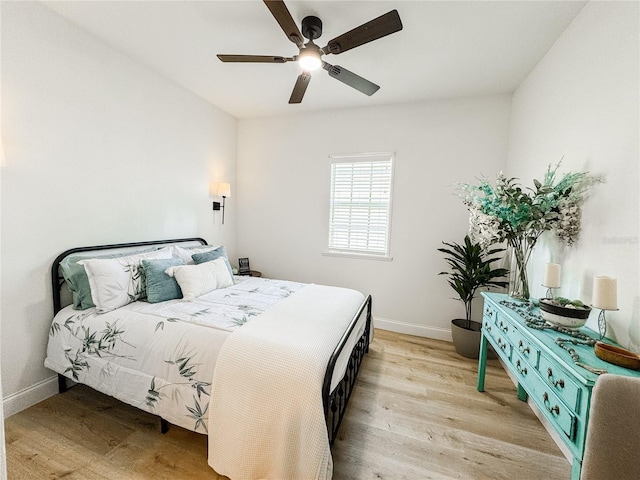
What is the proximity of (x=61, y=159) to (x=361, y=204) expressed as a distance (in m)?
2.91

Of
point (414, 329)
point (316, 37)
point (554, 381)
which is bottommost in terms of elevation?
point (414, 329)

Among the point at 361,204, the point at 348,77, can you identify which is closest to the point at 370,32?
the point at 348,77

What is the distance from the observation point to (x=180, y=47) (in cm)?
233

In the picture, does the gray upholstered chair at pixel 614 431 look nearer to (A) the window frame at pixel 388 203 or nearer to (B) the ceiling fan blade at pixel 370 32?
(B) the ceiling fan blade at pixel 370 32

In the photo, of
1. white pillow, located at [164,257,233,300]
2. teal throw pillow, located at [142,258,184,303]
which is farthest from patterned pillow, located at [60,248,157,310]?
white pillow, located at [164,257,233,300]

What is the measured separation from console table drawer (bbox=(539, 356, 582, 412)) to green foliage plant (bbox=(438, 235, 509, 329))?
5.01 feet

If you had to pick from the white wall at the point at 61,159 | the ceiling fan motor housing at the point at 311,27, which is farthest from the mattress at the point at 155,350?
the ceiling fan motor housing at the point at 311,27

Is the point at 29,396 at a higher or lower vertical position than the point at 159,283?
lower

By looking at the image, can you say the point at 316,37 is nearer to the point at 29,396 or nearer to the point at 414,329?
the point at 414,329

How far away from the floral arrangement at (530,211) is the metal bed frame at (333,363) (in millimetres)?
1203

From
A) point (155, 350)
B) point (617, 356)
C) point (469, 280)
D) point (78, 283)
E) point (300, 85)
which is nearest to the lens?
point (617, 356)

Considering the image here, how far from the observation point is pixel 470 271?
9.32 ft

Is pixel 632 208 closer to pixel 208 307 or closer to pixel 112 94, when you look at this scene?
pixel 208 307

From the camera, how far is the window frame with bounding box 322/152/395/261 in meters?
3.36
